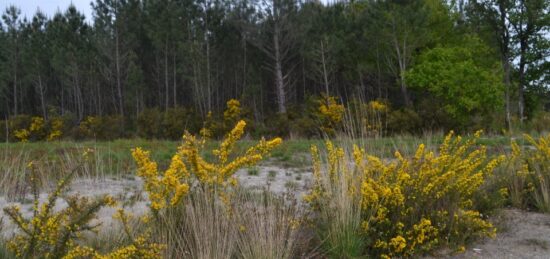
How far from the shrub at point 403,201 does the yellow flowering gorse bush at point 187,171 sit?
851 mm

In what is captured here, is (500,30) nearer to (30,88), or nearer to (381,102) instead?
(381,102)

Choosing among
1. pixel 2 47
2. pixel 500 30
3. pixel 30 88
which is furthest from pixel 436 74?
pixel 30 88

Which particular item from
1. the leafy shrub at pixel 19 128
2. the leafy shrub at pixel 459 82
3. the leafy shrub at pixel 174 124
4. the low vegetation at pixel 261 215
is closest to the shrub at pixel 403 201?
the low vegetation at pixel 261 215

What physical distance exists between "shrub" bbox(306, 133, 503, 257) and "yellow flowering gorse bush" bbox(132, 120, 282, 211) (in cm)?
85

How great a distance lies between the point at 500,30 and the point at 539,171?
83.7 feet

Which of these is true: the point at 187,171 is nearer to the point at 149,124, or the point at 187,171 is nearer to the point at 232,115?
the point at 232,115

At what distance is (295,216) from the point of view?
410 centimetres

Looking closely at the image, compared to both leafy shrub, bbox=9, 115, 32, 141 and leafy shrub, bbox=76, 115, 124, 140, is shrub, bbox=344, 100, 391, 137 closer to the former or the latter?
leafy shrub, bbox=76, 115, 124, 140

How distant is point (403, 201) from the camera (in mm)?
4117

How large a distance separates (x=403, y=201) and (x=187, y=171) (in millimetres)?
1851

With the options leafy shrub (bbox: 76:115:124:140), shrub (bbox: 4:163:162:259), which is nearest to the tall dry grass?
shrub (bbox: 4:163:162:259)

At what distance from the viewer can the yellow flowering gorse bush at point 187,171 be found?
10.9ft

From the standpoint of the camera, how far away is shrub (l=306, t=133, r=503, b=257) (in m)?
3.91

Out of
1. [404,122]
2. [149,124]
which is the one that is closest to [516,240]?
[404,122]
